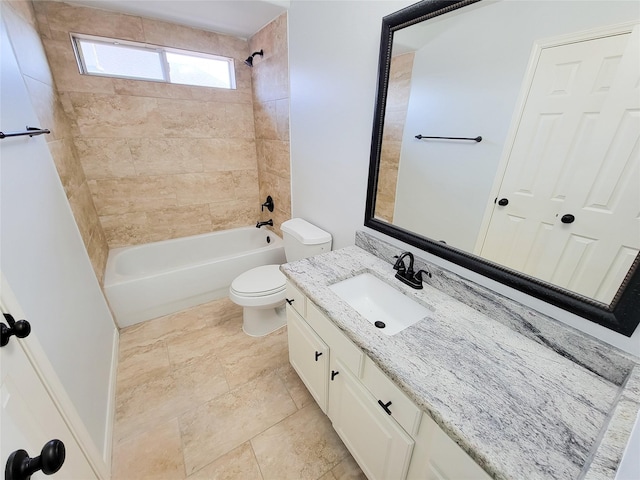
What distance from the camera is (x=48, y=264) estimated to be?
103 cm

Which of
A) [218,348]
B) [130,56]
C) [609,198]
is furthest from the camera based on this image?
[130,56]

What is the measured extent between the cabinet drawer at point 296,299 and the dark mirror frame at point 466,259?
0.54 metres

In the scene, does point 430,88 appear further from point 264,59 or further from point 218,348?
point 218,348

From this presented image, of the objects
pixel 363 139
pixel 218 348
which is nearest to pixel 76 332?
pixel 218 348

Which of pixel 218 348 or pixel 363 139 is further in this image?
pixel 218 348

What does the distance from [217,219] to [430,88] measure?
237 cm

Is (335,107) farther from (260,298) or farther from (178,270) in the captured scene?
(178,270)

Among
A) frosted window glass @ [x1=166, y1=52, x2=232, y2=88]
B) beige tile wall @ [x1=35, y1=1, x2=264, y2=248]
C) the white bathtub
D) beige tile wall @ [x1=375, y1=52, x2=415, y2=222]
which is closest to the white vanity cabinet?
A: beige tile wall @ [x1=375, y1=52, x2=415, y2=222]

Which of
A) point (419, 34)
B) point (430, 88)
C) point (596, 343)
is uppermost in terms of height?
point (419, 34)

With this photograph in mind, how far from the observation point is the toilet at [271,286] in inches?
69.7

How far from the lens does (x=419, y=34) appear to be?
1.05 m

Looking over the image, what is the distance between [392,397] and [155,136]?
262 cm

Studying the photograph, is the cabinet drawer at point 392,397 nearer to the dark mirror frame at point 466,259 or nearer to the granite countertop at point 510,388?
the granite countertop at point 510,388

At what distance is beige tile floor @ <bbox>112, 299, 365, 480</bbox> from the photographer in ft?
3.95
